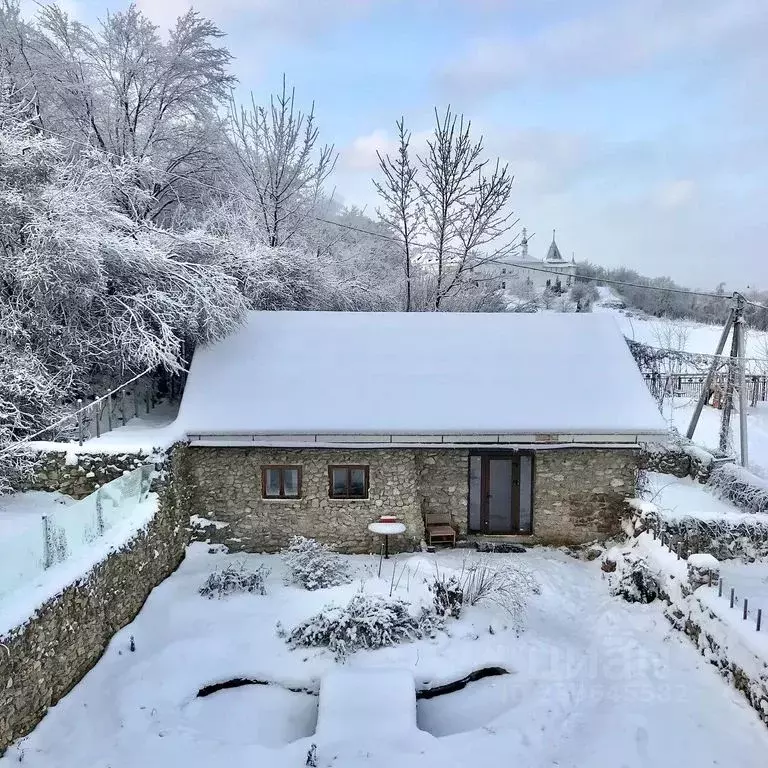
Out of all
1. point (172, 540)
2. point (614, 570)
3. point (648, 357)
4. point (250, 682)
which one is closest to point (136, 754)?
point (250, 682)

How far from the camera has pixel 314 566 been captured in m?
10.4

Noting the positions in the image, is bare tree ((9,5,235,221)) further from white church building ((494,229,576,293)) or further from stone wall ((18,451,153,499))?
white church building ((494,229,576,293))

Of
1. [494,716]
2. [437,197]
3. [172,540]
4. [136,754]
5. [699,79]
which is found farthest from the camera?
[437,197]

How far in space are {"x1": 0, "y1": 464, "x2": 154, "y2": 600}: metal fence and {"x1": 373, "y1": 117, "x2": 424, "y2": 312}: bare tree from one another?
15283 millimetres

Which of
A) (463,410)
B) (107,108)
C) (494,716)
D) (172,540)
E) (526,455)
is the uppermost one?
(107,108)

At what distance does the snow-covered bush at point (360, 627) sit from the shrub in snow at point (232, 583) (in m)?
1.42

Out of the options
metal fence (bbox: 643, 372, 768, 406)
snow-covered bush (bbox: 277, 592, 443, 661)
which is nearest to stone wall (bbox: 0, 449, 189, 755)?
snow-covered bush (bbox: 277, 592, 443, 661)

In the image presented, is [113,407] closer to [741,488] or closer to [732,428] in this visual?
[741,488]

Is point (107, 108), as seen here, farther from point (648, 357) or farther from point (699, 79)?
point (648, 357)

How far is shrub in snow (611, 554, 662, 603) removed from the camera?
984 centimetres

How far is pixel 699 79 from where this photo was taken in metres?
13.9

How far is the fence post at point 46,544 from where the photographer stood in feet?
23.6

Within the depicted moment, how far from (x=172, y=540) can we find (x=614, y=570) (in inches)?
336

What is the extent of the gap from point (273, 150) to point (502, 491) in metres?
15.8
